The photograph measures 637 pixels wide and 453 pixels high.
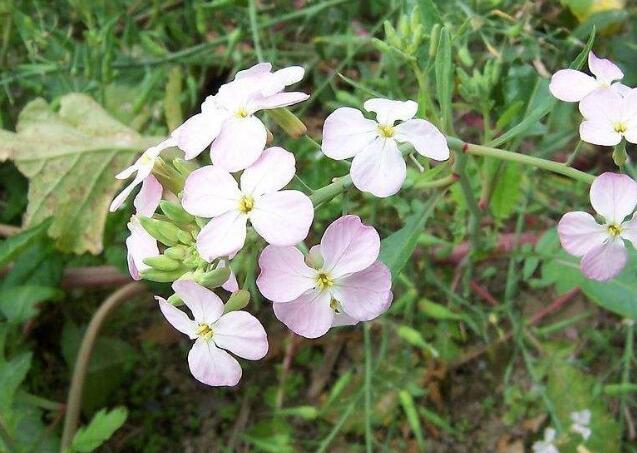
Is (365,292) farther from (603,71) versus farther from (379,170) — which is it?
(603,71)

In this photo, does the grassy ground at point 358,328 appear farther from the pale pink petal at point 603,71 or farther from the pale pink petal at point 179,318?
the pale pink petal at point 179,318

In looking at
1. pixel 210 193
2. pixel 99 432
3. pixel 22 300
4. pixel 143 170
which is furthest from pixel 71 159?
pixel 210 193

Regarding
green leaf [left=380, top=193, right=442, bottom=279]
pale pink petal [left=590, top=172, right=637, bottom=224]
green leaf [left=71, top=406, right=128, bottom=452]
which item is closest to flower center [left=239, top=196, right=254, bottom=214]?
green leaf [left=380, top=193, right=442, bottom=279]

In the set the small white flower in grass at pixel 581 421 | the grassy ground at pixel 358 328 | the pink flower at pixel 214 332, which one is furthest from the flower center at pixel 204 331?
the small white flower in grass at pixel 581 421

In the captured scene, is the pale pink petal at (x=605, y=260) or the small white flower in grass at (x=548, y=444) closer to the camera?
the pale pink petal at (x=605, y=260)

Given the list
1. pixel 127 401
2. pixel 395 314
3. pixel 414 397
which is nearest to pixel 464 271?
pixel 395 314

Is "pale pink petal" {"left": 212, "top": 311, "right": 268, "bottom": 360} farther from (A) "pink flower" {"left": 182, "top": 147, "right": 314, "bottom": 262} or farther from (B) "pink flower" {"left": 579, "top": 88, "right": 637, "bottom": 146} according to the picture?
(B) "pink flower" {"left": 579, "top": 88, "right": 637, "bottom": 146}
